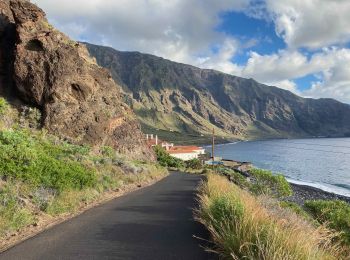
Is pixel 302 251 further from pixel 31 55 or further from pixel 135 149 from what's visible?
pixel 135 149

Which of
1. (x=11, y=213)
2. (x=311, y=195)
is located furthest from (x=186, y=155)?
(x=11, y=213)

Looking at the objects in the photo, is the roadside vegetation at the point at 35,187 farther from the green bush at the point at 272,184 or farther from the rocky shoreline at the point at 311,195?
the rocky shoreline at the point at 311,195

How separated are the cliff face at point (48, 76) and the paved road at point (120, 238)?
1839cm

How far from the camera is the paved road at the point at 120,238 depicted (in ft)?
25.7

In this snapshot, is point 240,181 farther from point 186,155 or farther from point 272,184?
point 186,155

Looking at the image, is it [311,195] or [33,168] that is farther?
[311,195]

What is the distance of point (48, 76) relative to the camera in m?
30.7

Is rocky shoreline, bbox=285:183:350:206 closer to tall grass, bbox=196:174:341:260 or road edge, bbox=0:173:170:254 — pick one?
road edge, bbox=0:173:170:254

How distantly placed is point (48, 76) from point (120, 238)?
79.2ft

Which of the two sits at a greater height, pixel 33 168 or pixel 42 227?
pixel 33 168

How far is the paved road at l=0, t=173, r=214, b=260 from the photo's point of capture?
25.7 feet

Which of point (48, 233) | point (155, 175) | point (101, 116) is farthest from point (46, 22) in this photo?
point (48, 233)

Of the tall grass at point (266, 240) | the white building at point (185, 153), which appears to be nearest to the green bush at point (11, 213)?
the tall grass at point (266, 240)

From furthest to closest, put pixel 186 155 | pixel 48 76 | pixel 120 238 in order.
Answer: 1. pixel 186 155
2. pixel 48 76
3. pixel 120 238
